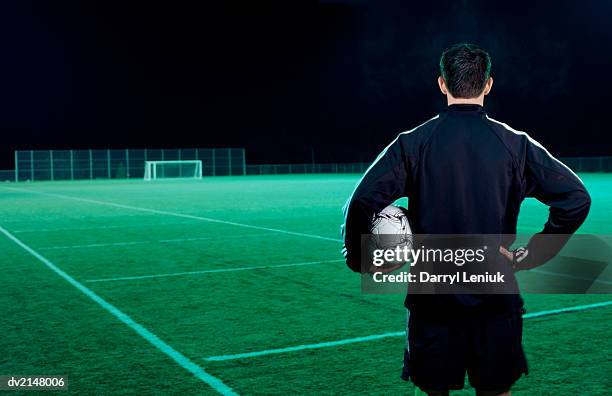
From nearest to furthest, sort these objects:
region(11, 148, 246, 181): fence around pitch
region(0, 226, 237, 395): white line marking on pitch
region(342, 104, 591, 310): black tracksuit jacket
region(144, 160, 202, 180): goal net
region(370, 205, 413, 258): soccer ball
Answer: region(342, 104, 591, 310): black tracksuit jacket < region(370, 205, 413, 258): soccer ball < region(0, 226, 237, 395): white line marking on pitch < region(11, 148, 246, 181): fence around pitch < region(144, 160, 202, 180): goal net

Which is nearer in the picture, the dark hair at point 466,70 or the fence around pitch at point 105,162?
the dark hair at point 466,70

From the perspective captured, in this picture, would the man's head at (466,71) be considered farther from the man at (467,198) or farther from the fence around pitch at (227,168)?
the fence around pitch at (227,168)

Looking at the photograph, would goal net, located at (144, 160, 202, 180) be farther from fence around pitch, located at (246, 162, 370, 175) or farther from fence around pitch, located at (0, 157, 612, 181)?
fence around pitch, located at (246, 162, 370, 175)

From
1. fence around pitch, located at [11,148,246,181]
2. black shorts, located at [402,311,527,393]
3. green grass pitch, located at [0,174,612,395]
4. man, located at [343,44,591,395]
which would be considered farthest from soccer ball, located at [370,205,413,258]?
fence around pitch, located at [11,148,246,181]

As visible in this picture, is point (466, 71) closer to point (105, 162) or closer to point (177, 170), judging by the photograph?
point (105, 162)

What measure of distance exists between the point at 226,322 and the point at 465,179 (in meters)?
3.91

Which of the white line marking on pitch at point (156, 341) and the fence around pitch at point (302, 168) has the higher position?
the fence around pitch at point (302, 168)

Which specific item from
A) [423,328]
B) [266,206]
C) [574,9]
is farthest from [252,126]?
[423,328]

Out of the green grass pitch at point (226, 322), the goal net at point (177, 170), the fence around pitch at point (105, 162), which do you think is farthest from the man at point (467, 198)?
the goal net at point (177, 170)

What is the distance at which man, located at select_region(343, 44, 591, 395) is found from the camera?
2715mm

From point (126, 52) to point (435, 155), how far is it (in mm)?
69936

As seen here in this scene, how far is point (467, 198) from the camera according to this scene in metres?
2.72

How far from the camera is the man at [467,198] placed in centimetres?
271

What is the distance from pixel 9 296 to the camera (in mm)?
7484
